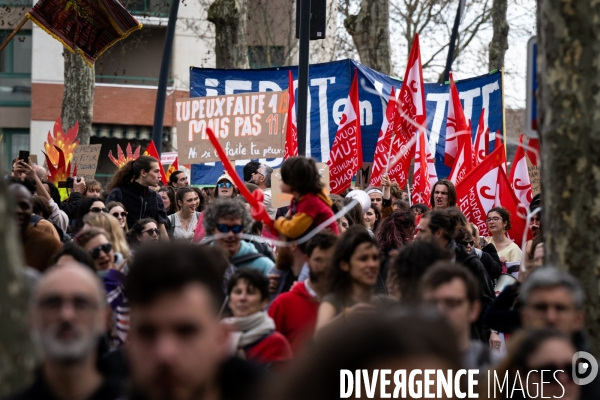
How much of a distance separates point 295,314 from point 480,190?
640 centimetres

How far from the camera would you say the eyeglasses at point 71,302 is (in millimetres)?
3023

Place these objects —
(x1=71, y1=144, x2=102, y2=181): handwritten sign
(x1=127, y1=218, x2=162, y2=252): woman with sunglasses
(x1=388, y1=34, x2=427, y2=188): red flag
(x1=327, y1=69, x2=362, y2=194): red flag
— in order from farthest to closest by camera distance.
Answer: (x1=71, y1=144, x2=102, y2=181): handwritten sign, (x1=388, y1=34, x2=427, y2=188): red flag, (x1=327, y1=69, x2=362, y2=194): red flag, (x1=127, y1=218, x2=162, y2=252): woman with sunglasses

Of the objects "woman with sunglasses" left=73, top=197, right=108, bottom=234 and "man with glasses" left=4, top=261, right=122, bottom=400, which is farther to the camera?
"woman with sunglasses" left=73, top=197, right=108, bottom=234

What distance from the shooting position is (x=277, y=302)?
218 inches

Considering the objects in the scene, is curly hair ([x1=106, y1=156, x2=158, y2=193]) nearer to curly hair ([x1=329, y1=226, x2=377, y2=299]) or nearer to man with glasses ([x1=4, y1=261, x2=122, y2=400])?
curly hair ([x1=329, y1=226, x2=377, y2=299])

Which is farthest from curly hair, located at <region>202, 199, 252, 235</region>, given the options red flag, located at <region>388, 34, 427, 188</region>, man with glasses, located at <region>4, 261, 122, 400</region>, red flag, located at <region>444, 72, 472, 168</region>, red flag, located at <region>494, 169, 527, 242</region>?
red flag, located at <region>444, 72, 472, 168</region>

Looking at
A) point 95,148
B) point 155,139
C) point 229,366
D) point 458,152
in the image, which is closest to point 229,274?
point 229,366

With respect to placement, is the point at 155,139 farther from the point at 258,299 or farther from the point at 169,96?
the point at 169,96

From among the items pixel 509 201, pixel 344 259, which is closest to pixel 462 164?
pixel 509 201

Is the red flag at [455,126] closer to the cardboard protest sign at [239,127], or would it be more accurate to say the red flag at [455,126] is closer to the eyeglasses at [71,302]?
the cardboard protest sign at [239,127]

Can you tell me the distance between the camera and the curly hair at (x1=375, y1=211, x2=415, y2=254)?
7.60 m

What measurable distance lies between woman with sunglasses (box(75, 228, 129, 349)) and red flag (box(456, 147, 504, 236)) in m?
6.11

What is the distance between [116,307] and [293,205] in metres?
1.58

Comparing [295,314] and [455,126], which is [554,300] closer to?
[295,314]
